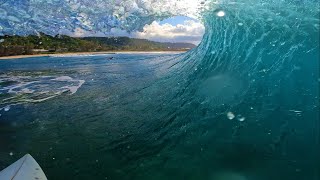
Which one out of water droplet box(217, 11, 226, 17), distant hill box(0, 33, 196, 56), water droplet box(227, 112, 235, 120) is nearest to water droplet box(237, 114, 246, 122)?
water droplet box(227, 112, 235, 120)

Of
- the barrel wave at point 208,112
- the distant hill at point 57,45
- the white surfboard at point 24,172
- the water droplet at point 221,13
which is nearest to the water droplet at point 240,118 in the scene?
the barrel wave at point 208,112

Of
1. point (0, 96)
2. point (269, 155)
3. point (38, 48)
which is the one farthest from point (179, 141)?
point (38, 48)

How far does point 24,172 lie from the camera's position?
698 cm

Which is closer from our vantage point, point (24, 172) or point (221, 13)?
point (24, 172)

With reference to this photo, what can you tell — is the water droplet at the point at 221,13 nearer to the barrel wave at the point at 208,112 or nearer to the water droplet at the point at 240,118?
the barrel wave at the point at 208,112

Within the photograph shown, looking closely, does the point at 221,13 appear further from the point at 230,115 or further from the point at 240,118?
the point at 240,118

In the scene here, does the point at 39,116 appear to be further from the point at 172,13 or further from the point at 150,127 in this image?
the point at 172,13

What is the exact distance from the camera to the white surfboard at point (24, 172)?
676 cm

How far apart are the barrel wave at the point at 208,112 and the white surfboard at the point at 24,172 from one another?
1.61 ft

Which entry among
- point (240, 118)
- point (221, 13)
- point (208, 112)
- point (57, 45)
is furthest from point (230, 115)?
point (57, 45)

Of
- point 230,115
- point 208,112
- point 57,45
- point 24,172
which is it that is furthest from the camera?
point 57,45

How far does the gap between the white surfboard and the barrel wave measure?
0.49 metres

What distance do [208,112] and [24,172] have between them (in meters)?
5.44

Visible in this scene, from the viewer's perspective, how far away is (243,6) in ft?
38.5
